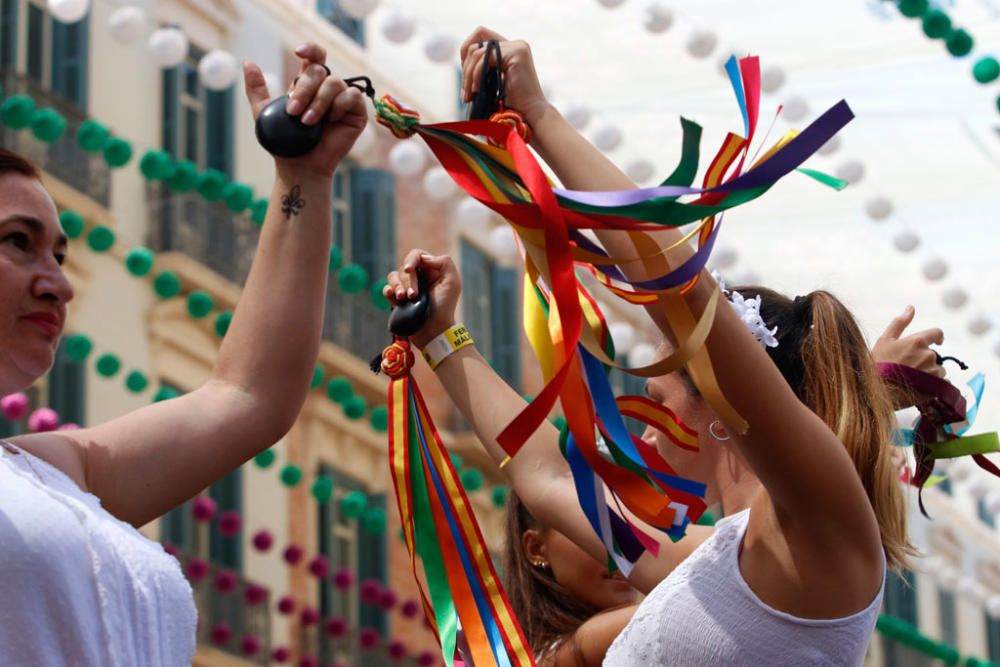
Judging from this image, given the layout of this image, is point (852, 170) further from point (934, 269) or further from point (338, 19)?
point (338, 19)

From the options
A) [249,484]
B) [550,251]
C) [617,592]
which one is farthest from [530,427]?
[249,484]

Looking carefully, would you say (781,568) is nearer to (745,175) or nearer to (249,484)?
(745,175)

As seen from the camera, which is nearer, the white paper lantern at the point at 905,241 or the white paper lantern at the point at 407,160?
the white paper lantern at the point at 407,160

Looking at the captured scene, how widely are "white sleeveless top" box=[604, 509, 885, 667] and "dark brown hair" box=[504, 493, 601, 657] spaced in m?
1.01

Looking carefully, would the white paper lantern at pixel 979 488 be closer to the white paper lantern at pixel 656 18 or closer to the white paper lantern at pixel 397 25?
the white paper lantern at pixel 656 18

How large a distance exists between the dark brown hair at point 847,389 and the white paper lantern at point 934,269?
8528 millimetres

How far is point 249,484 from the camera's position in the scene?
58.0ft

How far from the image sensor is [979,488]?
14312 mm

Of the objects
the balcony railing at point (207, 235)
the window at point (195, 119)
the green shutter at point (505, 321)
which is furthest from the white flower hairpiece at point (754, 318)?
the green shutter at point (505, 321)

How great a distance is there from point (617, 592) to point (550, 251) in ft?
4.87

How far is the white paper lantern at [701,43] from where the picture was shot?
Answer: 430 inches

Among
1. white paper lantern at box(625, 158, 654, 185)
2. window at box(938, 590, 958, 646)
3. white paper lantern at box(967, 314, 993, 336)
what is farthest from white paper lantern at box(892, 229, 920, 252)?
window at box(938, 590, 958, 646)

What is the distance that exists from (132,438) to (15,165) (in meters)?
0.43

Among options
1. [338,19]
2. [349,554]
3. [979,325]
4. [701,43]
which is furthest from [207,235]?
[701,43]
